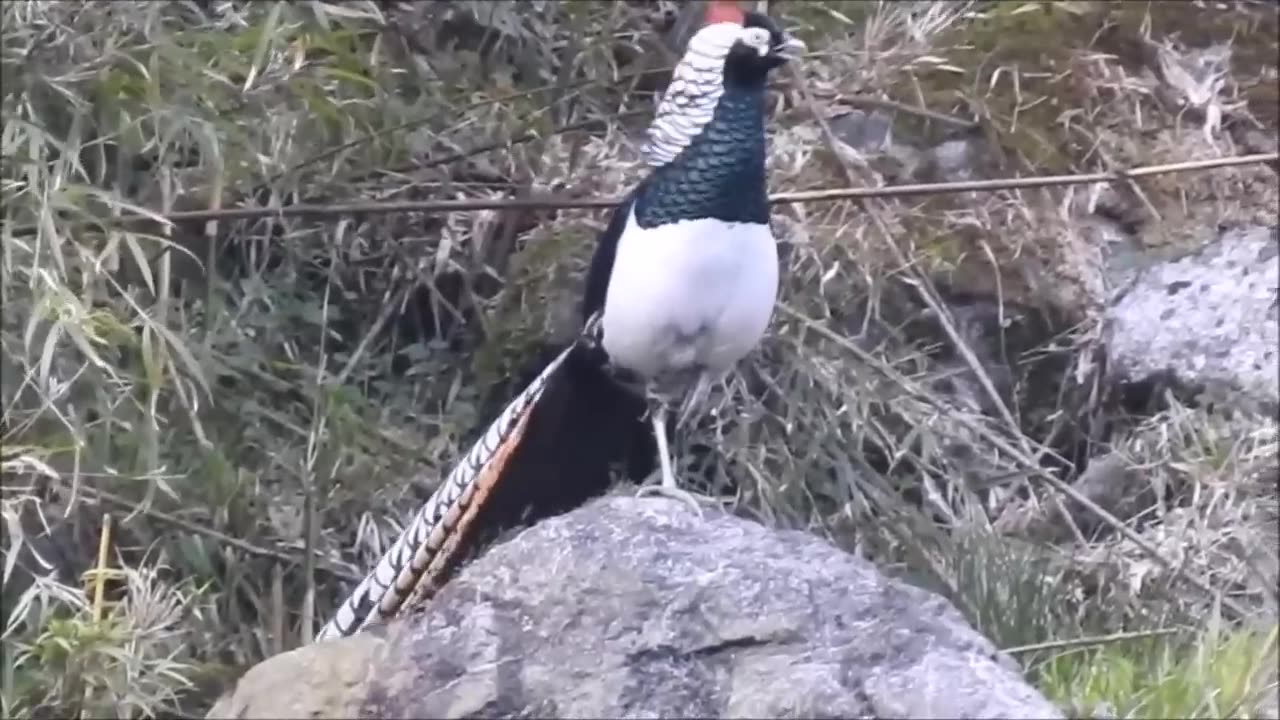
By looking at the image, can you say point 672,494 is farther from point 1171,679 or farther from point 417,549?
point 1171,679

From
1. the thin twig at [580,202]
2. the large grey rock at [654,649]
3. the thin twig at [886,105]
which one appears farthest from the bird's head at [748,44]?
the thin twig at [886,105]

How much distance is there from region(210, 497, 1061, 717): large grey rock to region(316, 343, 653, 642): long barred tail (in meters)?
0.25

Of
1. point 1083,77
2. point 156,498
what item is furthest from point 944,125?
point 156,498

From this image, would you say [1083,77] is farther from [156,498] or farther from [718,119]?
[156,498]

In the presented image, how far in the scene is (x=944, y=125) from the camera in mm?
3281

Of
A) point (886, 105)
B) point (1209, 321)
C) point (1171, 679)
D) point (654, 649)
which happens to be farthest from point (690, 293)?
point (1209, 321)

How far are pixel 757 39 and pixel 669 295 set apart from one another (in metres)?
0.30

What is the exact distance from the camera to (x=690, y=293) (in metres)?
2.07

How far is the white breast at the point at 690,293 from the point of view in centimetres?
206

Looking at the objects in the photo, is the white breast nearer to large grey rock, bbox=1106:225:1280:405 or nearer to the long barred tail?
the long barred tail

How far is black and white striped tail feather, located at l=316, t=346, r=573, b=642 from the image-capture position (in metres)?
2.05

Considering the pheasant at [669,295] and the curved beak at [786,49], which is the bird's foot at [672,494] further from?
the curved beak at [786,49]

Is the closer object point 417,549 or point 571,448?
point 417,549

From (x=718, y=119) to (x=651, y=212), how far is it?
0.13m
